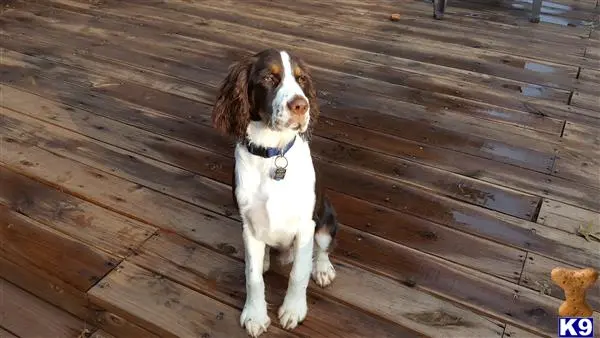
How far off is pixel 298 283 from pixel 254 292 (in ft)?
0.58

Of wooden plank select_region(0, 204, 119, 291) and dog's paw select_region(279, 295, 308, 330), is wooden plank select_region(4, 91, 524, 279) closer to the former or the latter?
wooden plank select_region(0, 204, 119, 291)

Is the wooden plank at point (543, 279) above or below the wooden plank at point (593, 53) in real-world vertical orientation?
below

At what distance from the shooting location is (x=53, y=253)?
2.65m

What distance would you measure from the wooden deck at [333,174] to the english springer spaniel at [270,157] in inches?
12.8

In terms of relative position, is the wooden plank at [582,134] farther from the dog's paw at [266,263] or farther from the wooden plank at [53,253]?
the wooden plank at [53,253]

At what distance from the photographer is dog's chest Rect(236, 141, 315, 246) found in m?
2.06

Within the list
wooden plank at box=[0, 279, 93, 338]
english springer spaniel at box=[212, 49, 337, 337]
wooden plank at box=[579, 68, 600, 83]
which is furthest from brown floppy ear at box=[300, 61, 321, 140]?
wooden plank at box=[579, 68, 600, 83]

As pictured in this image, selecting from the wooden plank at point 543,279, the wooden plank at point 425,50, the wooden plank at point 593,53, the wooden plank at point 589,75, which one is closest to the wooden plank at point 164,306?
the wooden plank at point 543,279

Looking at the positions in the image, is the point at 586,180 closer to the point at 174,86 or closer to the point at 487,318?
the point at 487,318

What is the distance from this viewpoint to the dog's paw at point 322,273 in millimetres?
2430

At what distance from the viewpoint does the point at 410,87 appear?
13.9 feet

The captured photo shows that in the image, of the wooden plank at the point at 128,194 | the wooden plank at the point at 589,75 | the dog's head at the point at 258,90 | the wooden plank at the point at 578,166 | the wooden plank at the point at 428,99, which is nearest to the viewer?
the dog's head at the point at 258,90

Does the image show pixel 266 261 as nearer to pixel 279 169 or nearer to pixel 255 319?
pixel 255 319

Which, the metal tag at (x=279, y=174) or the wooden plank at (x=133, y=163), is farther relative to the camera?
the wooden plank at (x=133, y=163)
